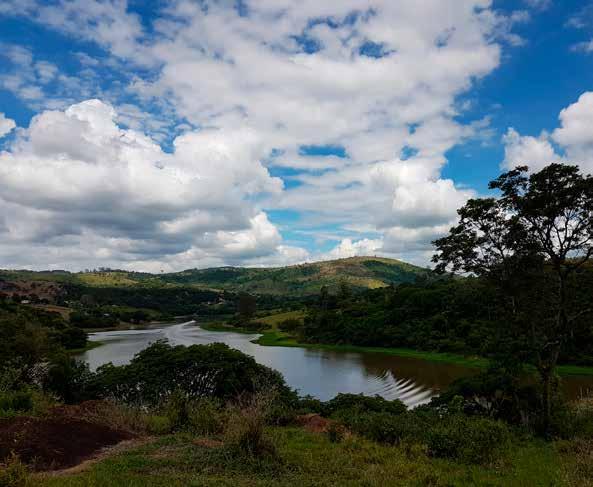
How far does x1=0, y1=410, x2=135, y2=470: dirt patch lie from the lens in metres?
8.33

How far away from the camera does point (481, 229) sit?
15.4 m

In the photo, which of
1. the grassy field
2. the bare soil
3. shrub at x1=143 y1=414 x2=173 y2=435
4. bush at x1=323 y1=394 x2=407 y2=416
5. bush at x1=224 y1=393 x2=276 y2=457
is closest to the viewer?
the grassy field

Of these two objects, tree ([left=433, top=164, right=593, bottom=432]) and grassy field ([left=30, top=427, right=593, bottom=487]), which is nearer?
grassy field ([left=30, top=427, right=593, bottom=487])

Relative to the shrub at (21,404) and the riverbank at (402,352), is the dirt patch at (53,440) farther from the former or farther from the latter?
the riverbank at (402,352)

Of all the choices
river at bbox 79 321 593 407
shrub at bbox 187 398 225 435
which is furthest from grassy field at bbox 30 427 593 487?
river at bbox 79 321 593 407

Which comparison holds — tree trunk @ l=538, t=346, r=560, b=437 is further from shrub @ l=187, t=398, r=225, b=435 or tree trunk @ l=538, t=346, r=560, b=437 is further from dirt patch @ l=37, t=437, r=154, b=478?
dirt patch @ l=37, t=437, r=154, b=478

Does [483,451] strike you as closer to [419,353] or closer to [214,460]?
[214,460]

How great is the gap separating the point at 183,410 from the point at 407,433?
6.49 metres

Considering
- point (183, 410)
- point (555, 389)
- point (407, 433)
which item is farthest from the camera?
point (555, 389)

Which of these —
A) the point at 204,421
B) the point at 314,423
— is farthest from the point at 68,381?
the point at 314,423

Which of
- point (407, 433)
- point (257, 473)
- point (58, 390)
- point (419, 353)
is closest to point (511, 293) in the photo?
point (407, 433)

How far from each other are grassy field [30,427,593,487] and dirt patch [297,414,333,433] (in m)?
2.78

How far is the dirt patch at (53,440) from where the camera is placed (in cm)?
833

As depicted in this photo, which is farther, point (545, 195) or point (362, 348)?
point (362, 348)
